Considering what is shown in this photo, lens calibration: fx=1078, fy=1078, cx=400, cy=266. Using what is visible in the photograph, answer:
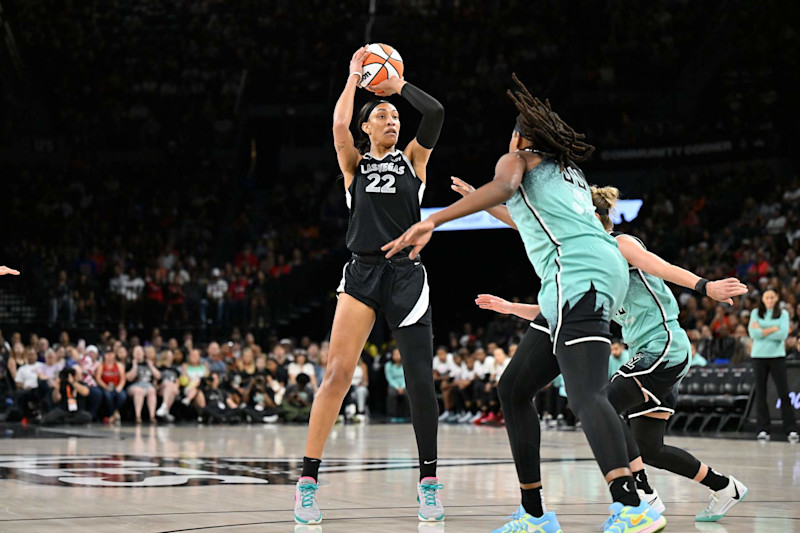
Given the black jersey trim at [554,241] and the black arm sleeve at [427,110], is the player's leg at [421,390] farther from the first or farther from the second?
the black jersey trim at [554,241]

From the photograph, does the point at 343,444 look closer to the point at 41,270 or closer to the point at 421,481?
the point at 421,481

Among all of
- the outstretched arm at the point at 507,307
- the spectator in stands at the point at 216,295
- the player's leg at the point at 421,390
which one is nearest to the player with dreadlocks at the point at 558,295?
the outstretched arm at the point at 507,307

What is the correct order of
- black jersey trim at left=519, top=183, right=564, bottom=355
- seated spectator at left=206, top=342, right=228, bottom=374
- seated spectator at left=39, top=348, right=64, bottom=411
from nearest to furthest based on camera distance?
black jersey trim at left=519, top=183, right=564, bottom=355, seated spectator at left=39, top=348, right=64, bottom=411, seated spectator at left=206, top=342, right=228, bottom=374

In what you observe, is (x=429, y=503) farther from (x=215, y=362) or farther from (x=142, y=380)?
(x=215, y=362)

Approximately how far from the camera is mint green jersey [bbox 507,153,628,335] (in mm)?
4598

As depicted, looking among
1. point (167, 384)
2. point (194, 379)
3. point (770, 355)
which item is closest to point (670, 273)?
point (770, 355)

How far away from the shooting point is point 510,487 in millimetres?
7137

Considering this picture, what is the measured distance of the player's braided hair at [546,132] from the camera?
4734 millimetres

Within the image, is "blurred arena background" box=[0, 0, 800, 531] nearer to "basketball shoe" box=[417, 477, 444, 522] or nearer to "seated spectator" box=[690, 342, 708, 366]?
"seated spectator" box=[690, 342, 708, 366]

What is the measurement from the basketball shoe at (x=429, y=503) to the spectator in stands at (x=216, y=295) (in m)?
17.7

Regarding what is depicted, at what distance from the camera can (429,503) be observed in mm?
5352

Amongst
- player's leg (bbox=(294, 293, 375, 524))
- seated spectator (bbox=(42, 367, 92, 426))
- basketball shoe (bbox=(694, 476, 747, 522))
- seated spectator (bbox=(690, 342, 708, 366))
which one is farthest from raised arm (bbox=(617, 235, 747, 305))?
seated spectator (bbox=(42, 367, 92, 426))

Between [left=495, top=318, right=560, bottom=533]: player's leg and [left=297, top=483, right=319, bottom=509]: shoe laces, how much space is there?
960 millimetres

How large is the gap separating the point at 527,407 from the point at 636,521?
753 millimetres
